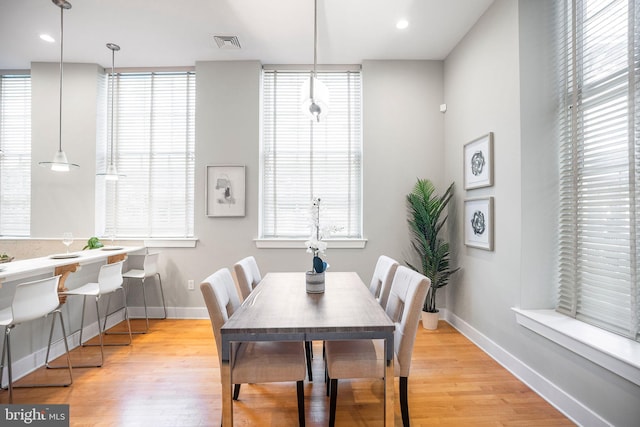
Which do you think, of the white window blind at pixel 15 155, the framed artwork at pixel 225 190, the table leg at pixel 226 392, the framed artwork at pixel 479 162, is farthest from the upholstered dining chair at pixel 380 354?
the white window blind at pixel 15 155

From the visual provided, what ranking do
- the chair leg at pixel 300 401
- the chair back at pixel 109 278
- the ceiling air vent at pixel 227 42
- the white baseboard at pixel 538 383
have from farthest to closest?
the ceiling air vent at pixel 227 42
the chair back at pixel 109 278
the white baseboard at pixel 538 383
the chair leg at pixel 300 401

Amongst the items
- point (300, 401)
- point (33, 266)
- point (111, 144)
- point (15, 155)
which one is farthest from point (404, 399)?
point (15, 155)

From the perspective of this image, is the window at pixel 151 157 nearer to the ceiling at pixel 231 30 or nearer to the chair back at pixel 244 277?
the ceiling at pixel 231 30

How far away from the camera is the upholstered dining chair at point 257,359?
1498mm

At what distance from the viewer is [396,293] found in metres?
1.88

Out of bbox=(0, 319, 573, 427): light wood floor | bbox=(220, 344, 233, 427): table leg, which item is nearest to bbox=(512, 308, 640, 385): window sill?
bbox=(0, 319, 573, 427): light wood floor

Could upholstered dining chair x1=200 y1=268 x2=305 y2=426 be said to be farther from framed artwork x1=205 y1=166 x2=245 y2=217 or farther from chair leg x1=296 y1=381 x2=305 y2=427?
framed artwork x1=205 y1=166 x2=245 y2=217

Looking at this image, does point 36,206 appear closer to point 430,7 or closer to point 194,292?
point 194,292

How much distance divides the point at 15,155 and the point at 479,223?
5.69 meters

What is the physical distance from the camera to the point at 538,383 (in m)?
2.05

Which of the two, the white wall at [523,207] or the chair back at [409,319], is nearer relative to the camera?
the chair back at [409,319]

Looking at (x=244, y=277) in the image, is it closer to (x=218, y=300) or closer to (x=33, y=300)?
(x=218, y=300)

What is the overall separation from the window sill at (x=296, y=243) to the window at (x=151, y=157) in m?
0.99

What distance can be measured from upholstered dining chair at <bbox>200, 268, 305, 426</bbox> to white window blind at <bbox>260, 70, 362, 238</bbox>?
2.05 meters
